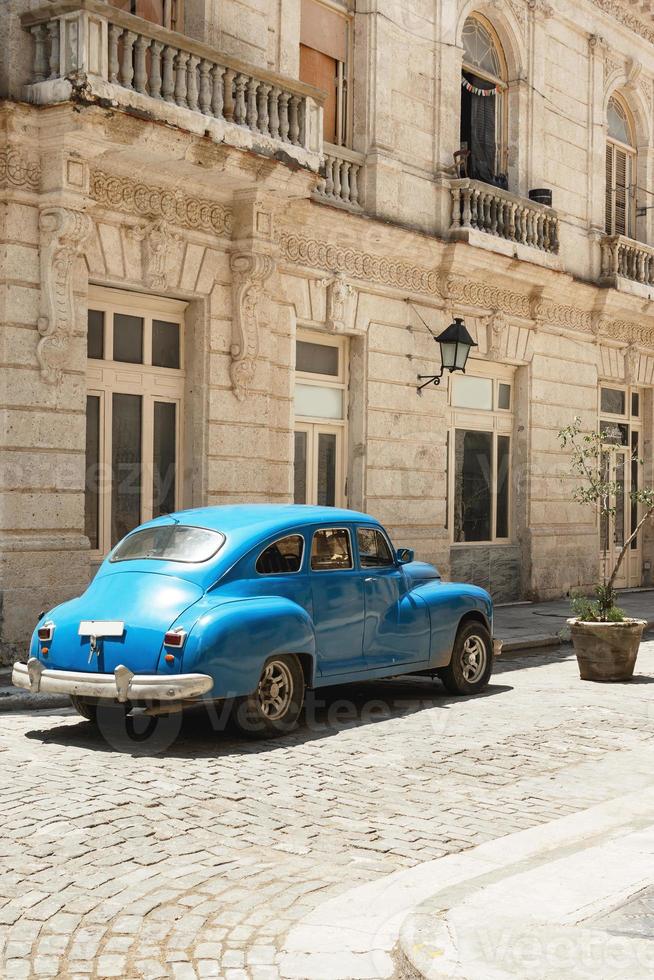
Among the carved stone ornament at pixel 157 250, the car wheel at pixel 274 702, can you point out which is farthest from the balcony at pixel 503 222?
the car wheel at pixel 274 702

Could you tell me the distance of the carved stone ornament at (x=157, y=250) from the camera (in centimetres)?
1345

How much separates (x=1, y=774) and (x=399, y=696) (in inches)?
165

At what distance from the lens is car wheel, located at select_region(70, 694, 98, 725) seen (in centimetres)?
869

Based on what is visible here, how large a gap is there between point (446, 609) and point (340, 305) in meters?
6.73

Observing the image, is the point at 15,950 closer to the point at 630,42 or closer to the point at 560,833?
the point at 560,833

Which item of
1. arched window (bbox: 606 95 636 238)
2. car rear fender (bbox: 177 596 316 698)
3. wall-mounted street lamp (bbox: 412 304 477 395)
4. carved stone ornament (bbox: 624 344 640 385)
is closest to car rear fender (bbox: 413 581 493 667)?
car rear fender (bbox: 177 596 316 698)

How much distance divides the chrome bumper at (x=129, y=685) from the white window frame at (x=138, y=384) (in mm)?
5263

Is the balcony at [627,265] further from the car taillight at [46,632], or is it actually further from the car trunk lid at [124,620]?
the car taillight at [46,632]

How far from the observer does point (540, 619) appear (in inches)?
687

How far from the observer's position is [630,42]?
22.8m

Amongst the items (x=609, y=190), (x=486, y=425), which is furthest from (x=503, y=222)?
(x=609, y=190)

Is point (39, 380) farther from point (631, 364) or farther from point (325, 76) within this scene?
point (631, 364)

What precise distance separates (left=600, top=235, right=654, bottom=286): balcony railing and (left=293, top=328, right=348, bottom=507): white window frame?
6905 millimetres

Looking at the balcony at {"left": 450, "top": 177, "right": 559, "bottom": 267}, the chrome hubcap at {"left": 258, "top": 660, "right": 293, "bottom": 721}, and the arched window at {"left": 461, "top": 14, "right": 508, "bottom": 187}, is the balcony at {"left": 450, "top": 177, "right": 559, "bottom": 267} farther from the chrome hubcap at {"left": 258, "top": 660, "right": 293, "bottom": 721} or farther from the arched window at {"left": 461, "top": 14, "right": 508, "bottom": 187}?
the chrome hubcap at {"left": 258, "top": 660, "right": 293, "bottom": 721}
